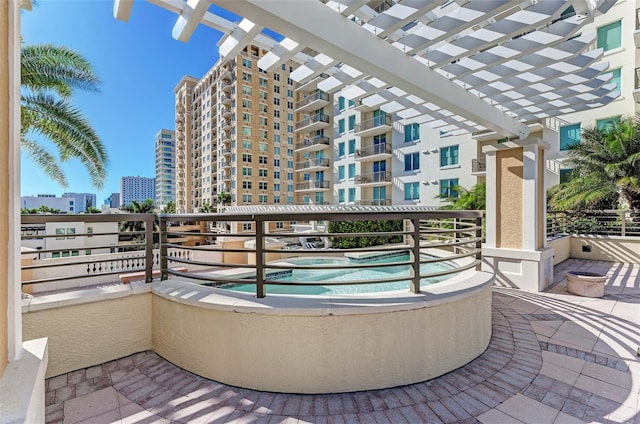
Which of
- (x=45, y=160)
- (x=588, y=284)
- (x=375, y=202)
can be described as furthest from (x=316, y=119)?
(x=588, y=284)

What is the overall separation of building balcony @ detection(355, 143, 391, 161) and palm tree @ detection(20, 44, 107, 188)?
2054cm

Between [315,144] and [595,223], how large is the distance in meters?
27.6

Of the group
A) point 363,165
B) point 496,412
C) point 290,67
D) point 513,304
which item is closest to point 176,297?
point 496,412

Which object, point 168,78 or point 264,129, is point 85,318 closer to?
point 264,129

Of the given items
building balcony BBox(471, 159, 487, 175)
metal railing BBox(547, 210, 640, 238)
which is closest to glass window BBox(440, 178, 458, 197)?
building balcony BBox(471, 159, 487, 175)

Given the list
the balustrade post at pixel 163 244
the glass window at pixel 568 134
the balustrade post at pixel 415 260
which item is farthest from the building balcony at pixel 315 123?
the balustrade post at pixel 415 260

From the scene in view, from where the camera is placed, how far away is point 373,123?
25688 millimetres

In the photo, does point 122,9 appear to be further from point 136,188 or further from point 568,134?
point 136,188

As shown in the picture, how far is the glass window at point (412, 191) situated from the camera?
2273 centimetres

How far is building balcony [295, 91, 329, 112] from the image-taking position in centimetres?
3392

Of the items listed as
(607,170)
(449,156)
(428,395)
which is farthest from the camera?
(449,156)

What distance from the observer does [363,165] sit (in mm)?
27172

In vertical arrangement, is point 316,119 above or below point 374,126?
above

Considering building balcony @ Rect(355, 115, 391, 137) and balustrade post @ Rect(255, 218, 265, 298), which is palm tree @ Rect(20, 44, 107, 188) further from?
building balcony @ Rect(355, 115, 391, 137)
